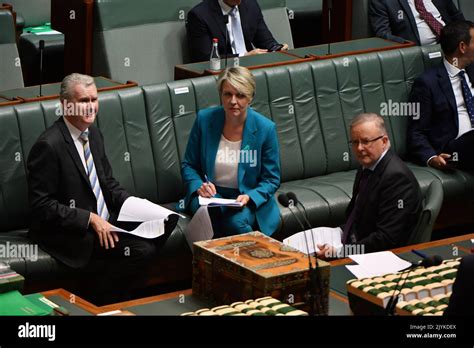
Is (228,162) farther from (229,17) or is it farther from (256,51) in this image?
(229,17)

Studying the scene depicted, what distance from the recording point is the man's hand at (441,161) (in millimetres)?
6297

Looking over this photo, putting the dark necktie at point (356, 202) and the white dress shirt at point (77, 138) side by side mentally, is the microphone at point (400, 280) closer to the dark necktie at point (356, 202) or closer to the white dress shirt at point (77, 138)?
the dark necktie at point (356, 202)

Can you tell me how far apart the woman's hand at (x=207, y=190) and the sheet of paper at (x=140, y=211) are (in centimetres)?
21

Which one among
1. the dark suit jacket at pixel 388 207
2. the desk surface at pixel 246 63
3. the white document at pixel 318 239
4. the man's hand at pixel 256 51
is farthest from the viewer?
the man's hand at pixel 256 51

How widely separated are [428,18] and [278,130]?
1.94m

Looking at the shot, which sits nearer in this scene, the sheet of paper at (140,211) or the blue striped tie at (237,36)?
the sheet of paper at (140,211)

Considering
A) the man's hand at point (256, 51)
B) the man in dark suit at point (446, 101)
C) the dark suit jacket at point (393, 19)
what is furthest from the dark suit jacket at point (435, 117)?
the man's hand at point (256, 51)

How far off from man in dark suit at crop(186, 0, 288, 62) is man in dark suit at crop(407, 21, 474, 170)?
3.77 ft

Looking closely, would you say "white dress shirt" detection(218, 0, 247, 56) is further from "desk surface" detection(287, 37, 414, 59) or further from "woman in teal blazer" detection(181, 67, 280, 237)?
"woman in teal blazer" detection(181, 67, 280, 237)

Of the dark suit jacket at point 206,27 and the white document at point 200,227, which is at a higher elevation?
the dark suit jacket at point 206,27

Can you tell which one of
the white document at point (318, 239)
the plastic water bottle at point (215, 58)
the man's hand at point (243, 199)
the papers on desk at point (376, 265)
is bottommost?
the white document at point (318, 239)

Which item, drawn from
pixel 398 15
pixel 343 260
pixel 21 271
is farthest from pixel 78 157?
pixel 398 15

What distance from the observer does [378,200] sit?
4.86 meters

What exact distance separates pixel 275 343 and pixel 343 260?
6.50 feet
